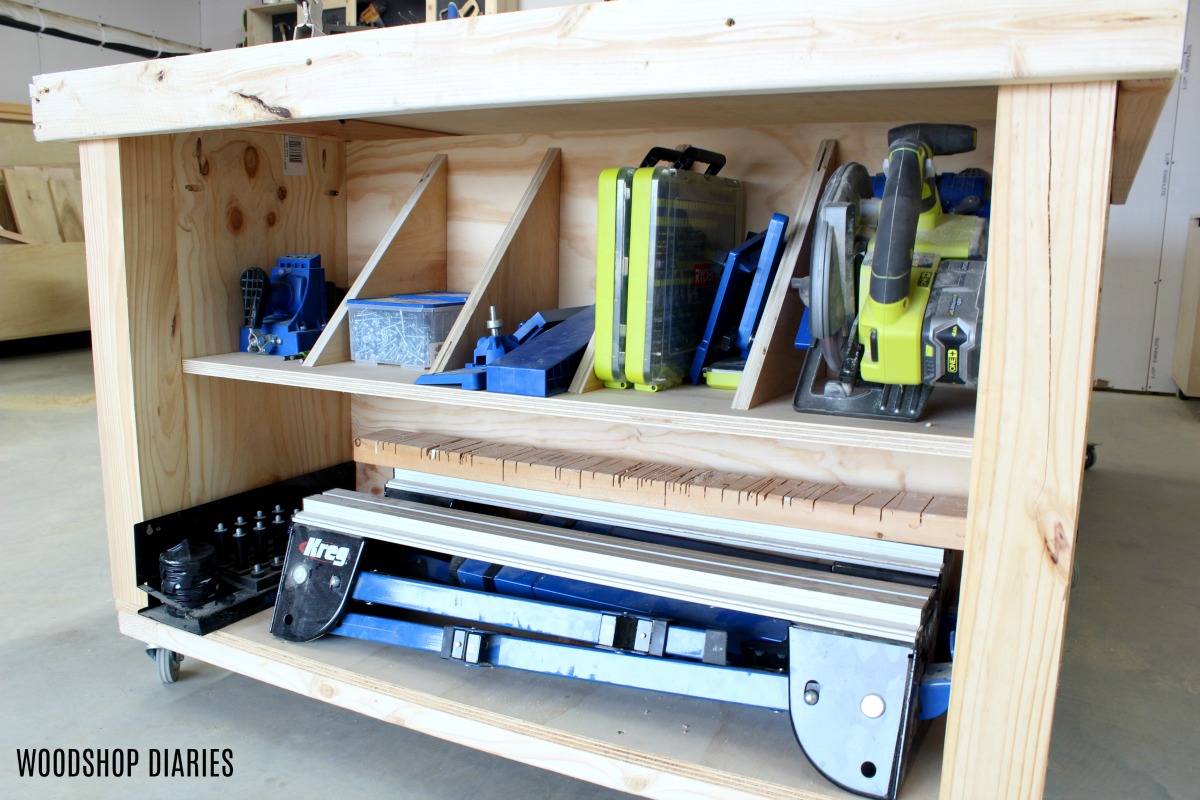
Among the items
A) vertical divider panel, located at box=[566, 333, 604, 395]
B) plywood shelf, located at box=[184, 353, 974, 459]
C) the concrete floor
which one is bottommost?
the concrete floor

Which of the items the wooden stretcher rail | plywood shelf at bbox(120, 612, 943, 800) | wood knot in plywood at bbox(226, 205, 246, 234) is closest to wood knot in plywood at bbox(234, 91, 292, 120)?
wood knot in plywood at bbox(226, 205, 246, 234)

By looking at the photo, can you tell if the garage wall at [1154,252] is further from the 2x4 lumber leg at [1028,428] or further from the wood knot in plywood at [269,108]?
the wood knot in plywood at [269,108]

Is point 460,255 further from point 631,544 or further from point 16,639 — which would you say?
point 16,639

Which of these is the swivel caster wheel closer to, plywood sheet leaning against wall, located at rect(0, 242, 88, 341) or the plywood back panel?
the plywood back panel

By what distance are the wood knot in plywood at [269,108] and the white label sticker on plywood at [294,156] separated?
0.57m

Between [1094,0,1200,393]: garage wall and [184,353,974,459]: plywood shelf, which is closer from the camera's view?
[184,353,974,459]: plywood shelf

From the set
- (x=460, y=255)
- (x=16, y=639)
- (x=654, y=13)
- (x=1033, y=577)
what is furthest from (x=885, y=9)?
(x=16, y=639)

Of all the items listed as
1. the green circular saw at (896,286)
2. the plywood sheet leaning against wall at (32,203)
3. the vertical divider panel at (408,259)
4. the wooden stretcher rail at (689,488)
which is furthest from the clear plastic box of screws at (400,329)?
the plywood sheet leaning against wall at (32,203)

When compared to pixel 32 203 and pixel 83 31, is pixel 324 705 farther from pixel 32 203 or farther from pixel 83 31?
pixel 83 31

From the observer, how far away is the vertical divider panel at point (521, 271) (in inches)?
55.5

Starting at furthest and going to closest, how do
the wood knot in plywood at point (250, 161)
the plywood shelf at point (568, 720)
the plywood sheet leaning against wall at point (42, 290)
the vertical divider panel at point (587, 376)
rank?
the plywood sheet leaning against wall at point (42, 290) < the wood knot in plywood at point (250, 161) < the vertical divider panel at point (587, 376) < the plywood shelf at point (568, 720)

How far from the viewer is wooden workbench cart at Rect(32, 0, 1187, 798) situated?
819 mm

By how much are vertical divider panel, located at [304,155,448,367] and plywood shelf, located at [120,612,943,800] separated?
0.50 metres

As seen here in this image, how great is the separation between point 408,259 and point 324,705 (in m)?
0.84
